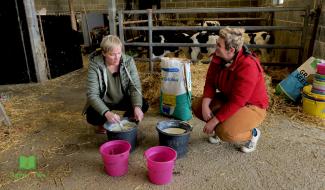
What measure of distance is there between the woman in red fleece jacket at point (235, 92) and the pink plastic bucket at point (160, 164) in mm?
373

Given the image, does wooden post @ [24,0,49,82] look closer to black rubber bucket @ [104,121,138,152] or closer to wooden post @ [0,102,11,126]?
wooden post @ [0,102,11,126]

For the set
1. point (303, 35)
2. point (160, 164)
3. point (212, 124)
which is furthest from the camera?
point (303, 35)

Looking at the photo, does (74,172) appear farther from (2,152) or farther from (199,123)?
(199,123)

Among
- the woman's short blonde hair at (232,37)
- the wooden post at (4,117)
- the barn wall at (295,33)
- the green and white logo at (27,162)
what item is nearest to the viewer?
the woman's short blonde hair at (232,37)

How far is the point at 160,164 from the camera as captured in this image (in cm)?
178

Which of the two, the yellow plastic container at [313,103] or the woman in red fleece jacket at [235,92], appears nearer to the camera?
the woman in red fleece jacket at [235,92]

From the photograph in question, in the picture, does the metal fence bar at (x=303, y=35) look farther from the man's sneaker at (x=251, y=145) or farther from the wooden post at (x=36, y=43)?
the wooden post at (x=36, y=43)

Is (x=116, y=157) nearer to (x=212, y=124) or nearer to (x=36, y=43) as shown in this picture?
(x=212, y=124)

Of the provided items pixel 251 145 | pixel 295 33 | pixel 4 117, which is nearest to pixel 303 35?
pixel 295 33

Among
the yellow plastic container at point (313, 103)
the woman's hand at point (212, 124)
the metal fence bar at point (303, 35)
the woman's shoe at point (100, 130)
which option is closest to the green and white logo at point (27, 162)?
the woman's shoe at point (100, 130)

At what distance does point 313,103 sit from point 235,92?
1.44 metres

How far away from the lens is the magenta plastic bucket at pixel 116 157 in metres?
1.89

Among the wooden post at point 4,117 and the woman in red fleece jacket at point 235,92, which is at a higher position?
the woman in red fleece jacket at point 235,92

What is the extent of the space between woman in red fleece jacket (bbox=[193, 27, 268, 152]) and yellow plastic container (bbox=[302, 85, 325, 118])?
1043mm
